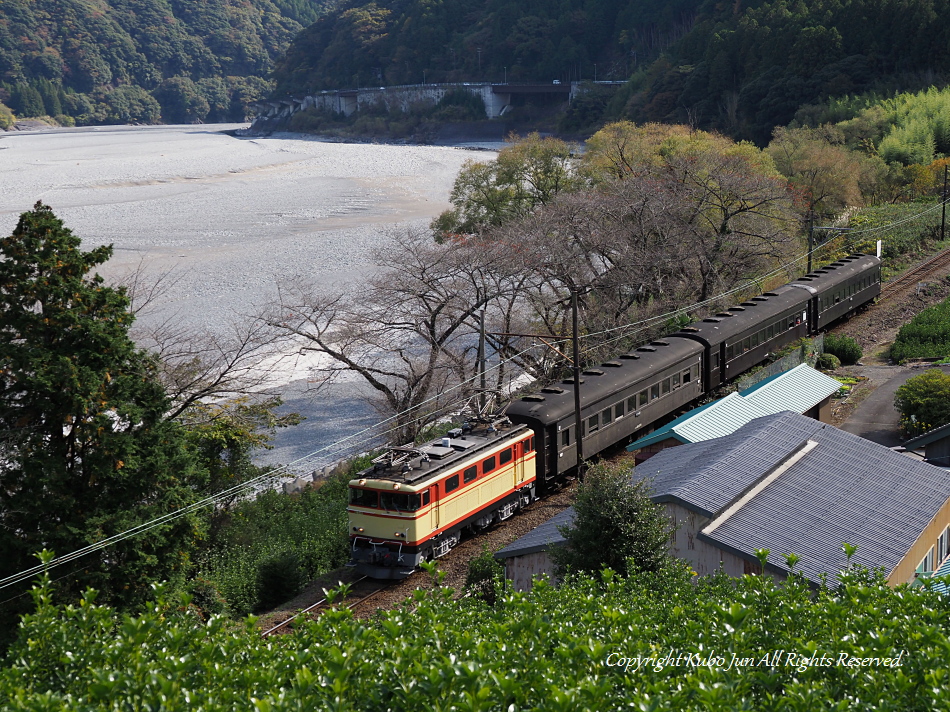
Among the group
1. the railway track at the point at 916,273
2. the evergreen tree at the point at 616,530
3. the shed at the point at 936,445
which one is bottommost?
the railway track at the point at 916,273

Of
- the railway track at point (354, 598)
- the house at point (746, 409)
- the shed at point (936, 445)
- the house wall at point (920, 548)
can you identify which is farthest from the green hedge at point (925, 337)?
the railway track at point (354, 598)

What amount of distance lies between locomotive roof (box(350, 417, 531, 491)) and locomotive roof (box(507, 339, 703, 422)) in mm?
1208

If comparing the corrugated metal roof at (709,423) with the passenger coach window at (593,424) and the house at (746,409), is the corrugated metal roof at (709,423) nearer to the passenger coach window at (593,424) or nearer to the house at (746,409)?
the house at (746,409)

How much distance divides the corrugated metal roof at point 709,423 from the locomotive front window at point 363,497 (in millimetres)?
7659

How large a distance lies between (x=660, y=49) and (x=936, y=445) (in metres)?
122

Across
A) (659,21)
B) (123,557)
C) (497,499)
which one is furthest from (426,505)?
(659,21)

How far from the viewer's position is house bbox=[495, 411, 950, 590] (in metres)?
14.2

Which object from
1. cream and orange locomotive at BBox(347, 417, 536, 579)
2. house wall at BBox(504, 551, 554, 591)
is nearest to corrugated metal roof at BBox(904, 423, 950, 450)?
cream and orange locomotive at BBox(347, 417, 536, 579)

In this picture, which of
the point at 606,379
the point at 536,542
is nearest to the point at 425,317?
the point at 606,379

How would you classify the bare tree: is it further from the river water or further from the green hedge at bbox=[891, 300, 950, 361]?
the green hedge at bbox=[891, 300, 950, 361]

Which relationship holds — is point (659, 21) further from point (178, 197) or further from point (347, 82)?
point (178, 197)

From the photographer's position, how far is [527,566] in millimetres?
16266

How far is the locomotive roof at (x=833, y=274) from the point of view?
35969 mm

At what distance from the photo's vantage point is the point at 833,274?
125 ft
